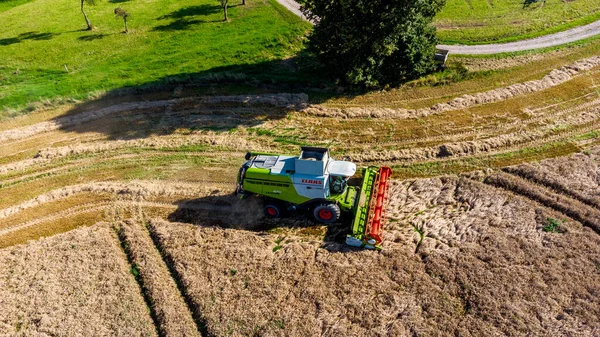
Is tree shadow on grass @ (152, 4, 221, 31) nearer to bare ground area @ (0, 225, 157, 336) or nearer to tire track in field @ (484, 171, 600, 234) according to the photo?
bare ground area @ (0, 225, 157, 336)

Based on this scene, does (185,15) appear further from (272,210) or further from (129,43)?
(272,210)

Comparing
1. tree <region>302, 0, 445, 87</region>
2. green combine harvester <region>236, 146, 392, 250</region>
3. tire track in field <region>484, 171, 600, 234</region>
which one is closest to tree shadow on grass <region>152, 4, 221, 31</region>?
tree <region>302, 0, 445, 87</region>

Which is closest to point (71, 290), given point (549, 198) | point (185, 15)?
point (549, 198)

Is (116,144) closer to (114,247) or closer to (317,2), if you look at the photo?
(114,247)

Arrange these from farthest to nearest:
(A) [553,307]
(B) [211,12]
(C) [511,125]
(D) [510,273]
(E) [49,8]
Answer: (E) [49,8] → (B) [211,12] → (C) [511,125] → (D) [510,273] → (A) [553,307]

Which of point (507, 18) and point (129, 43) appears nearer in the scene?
point (507, 18)

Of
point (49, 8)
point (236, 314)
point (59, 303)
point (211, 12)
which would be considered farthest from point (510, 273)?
point (49, 8)
